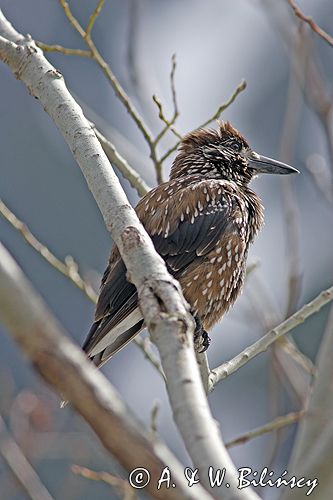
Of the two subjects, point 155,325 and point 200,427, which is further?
point 155,325

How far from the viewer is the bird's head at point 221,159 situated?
6199mm

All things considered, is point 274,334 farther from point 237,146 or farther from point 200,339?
point 237,146

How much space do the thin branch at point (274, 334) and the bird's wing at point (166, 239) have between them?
0.63 meters

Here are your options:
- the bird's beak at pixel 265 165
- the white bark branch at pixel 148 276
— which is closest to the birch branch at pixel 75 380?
the white bark branch at pixel 148 276

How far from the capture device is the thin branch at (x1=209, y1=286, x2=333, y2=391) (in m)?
4.58

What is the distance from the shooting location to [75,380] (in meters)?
1.62

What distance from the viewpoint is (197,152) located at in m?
6.32

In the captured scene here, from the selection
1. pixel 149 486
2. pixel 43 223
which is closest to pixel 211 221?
pixel 149 486

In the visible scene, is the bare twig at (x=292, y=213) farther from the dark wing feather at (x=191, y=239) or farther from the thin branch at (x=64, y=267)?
the thin branch at (x=64, y=267)

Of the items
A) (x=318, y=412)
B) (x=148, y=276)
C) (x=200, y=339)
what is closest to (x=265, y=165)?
(x=200, y=339)

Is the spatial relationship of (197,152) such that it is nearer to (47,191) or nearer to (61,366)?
(61,366)

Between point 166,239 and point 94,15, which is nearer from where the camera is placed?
point 94,15

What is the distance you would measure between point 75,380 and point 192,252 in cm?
383

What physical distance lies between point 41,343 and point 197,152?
4772mm
